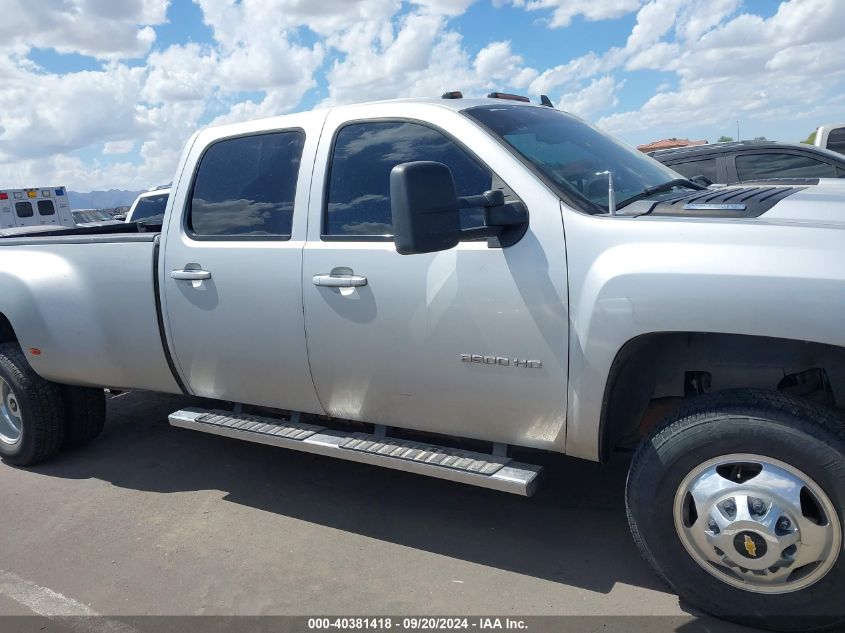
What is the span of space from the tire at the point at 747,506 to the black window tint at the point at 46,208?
22680mm

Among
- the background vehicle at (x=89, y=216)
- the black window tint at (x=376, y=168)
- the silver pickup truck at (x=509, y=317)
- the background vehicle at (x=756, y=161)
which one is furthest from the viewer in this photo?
the background vehicle at (x=89, y=216)

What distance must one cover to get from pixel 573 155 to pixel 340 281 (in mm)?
1222

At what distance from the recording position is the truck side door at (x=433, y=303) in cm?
299

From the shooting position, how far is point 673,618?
2.90 meters

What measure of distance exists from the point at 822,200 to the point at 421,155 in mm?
1658

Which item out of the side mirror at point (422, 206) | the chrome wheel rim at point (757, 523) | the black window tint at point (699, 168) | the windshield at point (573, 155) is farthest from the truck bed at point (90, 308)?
the black window tint at point (699, 168)

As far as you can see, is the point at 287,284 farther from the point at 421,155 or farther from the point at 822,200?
the point at 822,200

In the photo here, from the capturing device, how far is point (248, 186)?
13.0ft

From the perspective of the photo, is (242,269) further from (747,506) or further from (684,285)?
(747,506)

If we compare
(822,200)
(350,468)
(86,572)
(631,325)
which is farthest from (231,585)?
(822,200)

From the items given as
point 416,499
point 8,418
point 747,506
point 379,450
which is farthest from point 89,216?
point 747,506

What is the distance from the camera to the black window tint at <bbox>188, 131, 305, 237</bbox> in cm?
379

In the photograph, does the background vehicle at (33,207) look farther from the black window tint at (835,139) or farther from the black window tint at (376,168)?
the black window tint at (376,168)

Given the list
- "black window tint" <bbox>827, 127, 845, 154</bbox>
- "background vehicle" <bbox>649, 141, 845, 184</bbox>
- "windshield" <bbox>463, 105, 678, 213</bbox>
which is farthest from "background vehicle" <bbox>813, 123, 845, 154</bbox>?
"windshield" <bbox>463, 105, 678, 213</bbox>
